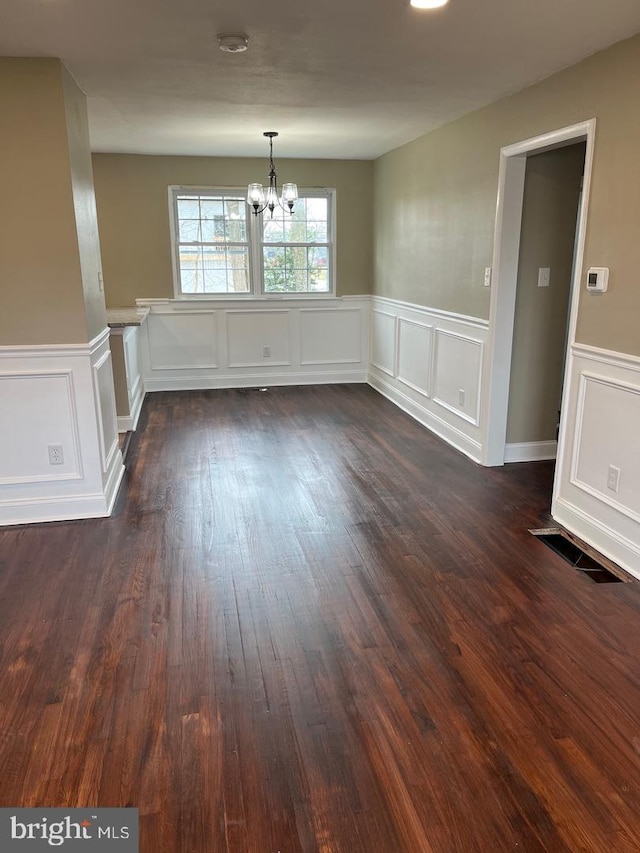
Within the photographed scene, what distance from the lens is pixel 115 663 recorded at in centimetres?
231

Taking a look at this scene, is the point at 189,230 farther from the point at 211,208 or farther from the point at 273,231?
the point at 273,231

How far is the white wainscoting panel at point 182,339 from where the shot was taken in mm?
6734

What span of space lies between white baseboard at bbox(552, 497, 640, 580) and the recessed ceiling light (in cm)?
247

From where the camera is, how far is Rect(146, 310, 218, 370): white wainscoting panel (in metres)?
6.73

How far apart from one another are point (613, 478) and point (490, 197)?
7.10ft

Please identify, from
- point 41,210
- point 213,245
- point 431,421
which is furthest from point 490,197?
point 213,245

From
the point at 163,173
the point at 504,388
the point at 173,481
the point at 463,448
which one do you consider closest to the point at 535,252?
the point at 504,388

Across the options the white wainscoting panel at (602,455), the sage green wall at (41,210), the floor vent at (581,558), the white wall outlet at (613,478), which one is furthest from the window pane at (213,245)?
the white wall outlet at (613,478)

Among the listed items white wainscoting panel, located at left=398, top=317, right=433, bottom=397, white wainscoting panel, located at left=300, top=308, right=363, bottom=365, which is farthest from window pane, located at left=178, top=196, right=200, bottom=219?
white wainscoting panel, located at left=398, top=317, right=433, bottom=397

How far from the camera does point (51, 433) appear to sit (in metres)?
3.48

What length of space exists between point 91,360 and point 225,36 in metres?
1.77

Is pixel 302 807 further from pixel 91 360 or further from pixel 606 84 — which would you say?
pixel 606 84

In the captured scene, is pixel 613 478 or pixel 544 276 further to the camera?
pixel 544 276

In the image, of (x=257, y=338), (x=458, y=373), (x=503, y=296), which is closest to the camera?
(x=503, y=296)
